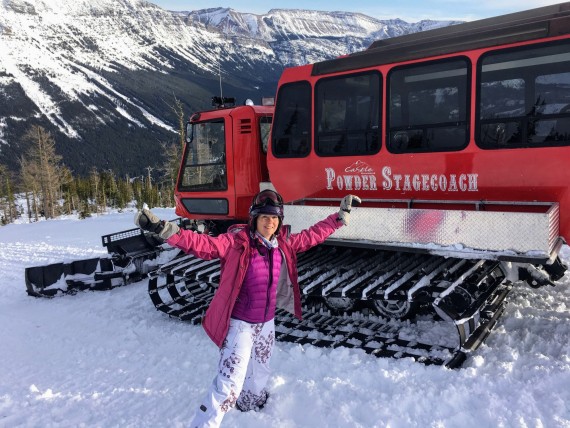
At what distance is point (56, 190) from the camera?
63000mm

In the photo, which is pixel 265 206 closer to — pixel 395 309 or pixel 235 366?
pixel 235 366

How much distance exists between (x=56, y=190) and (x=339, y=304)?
214 feet

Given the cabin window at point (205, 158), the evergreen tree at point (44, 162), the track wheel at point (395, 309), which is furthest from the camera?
the evergreen tree at point (44, 162)

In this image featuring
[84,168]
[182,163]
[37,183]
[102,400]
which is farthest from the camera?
[84,168]

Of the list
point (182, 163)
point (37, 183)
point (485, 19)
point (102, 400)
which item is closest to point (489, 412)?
point (102, 400)

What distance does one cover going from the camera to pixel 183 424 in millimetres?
3943

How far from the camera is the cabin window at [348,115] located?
595cm

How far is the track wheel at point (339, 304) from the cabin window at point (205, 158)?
8.57 ft

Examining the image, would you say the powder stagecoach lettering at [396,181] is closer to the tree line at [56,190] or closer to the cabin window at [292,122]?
the cabin window at [292,122]

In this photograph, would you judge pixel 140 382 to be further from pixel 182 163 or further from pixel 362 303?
pixel 182 163

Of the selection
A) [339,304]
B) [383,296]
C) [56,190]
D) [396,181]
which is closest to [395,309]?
[339,304]

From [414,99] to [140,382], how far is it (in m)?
4.47

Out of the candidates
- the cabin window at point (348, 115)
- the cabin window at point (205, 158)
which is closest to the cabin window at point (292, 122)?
the cabin window at point (348, 115)

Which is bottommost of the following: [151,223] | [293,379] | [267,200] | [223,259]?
[293,379]
